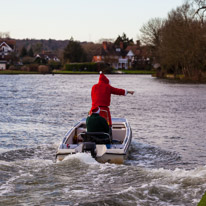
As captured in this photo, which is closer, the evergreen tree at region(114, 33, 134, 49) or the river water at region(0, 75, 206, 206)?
the river water at region(0, 75, 206, 206)

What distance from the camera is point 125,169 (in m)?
10.2

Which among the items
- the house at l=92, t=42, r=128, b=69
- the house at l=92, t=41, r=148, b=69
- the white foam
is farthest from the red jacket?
the house at l=92, t=42, r=128, b=69

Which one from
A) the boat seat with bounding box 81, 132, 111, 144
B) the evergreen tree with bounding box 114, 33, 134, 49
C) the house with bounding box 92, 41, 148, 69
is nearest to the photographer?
the boat seat with bounding box 81, 132, 111, 144

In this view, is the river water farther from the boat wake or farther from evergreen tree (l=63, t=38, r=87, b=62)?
evergreen tree (l=63, t=38, r=87, b=62)

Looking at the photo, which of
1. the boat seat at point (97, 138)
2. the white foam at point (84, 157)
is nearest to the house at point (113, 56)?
the boat seat at point (97, 138)

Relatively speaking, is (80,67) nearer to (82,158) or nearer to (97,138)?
(97,138)

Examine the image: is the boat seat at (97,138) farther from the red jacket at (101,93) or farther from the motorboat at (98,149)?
the red jacket at (101,93)

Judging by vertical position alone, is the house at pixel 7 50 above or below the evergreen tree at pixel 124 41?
below

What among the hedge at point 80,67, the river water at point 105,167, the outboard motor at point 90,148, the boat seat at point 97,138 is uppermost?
the hedge at point 80,67

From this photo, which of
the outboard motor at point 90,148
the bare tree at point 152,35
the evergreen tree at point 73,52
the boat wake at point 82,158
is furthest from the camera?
the evergreen tree at point 73,52

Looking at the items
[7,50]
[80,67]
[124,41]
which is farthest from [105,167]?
[124,41]

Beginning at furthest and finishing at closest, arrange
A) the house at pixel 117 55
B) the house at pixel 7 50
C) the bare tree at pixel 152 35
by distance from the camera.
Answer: the house at pixel 117 55 → the house at pixel 7 50 → the bare tree at pixel 152 35

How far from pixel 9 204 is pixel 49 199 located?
725 millimetres

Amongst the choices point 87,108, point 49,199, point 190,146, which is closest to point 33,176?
point 49,199
